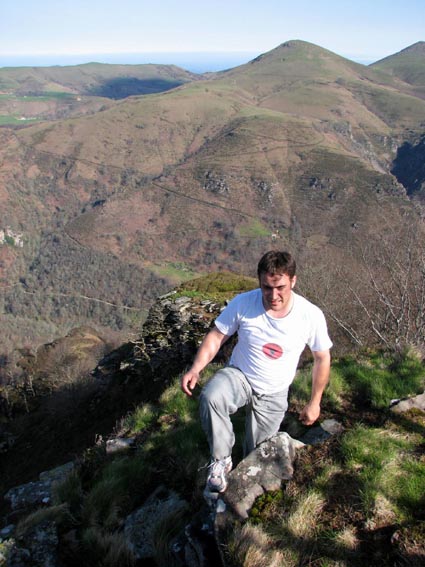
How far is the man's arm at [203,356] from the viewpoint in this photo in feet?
12.1

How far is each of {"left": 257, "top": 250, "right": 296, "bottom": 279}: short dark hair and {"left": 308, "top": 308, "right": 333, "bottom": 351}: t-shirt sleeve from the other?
0.53m

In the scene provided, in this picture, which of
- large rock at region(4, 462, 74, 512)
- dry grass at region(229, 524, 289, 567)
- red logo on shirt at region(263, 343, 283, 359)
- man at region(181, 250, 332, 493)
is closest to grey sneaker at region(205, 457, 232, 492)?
man at region(181, 250, 332, 493)

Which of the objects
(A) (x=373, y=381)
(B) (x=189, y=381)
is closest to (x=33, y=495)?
(B) (x=189, y=381)

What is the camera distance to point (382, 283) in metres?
19.0

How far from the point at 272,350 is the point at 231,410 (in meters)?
0.65

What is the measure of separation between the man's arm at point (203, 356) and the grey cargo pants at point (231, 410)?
0.51 ft

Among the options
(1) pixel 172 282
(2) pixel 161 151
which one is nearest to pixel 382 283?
(1) pixel 172 282

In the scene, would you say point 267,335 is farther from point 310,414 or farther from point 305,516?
point 305,516

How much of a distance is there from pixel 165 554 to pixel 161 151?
198 metres

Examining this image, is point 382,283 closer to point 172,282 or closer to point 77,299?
point 172,282

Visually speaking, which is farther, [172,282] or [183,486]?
[172,282]

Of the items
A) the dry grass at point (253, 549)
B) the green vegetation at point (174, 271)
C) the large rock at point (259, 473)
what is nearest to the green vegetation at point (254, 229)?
the green vegetation at point (174, 271)

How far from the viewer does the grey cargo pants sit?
3486 millimetres

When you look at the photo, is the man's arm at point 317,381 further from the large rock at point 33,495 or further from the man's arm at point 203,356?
the large rock at point 33,495
